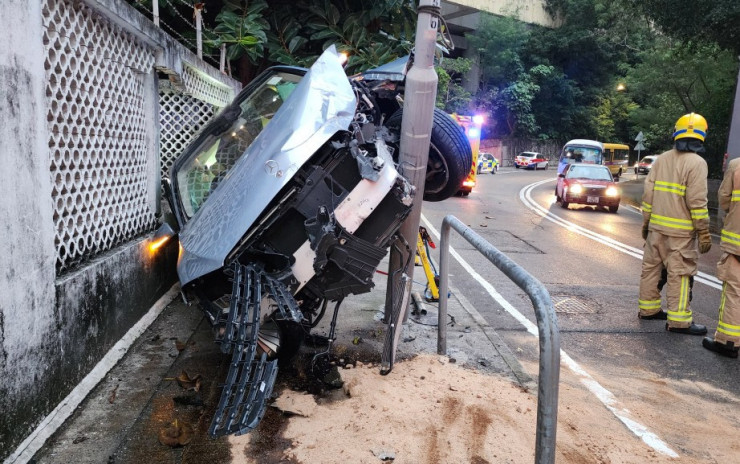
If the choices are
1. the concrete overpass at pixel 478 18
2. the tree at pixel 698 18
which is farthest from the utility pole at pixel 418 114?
the concrete overpass at pixel 478 18

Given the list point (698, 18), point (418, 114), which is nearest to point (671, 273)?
point (418, 114)

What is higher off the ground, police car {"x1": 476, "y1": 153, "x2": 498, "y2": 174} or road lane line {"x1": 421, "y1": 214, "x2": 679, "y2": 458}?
police car {"x1": 476, "y1": 153, "x2": 498, "y2": 174}

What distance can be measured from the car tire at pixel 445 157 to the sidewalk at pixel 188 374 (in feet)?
4.05

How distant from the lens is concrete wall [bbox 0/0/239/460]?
2.61 meters

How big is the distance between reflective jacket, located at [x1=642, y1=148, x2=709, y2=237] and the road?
41.4 inches

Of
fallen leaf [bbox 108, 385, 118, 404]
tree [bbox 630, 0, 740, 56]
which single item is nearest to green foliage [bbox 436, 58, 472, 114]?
tree [bbox 630, 0, 740, 56]

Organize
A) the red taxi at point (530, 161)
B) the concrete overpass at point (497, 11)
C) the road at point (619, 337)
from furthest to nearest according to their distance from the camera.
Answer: the red taxi at point (530, 161) < the concrete overpass at point (497, 11) < the road at point (619, 337)

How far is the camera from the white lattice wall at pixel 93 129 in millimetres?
3285

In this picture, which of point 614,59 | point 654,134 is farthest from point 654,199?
point 614,59

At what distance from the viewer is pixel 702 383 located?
14.3 ft

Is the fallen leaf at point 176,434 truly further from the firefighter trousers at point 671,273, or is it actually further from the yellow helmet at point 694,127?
the yellow helmet at point 694,127

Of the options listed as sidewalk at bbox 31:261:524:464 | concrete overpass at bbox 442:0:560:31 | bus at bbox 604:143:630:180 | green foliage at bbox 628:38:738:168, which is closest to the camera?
sidewalk at bbox 31:261:524:464

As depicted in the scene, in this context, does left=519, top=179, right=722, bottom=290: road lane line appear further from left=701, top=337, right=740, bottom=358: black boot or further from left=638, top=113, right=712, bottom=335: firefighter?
left=701, top=337, right=740, bottom=358: black boot

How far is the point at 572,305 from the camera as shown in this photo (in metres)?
6.45
